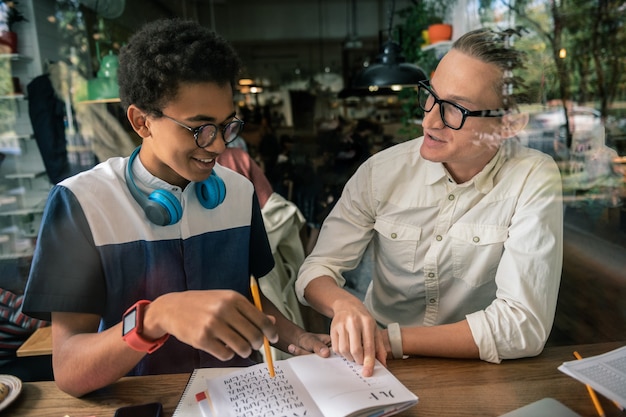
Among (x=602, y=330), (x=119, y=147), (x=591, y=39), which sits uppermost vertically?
(x=591, y=39)

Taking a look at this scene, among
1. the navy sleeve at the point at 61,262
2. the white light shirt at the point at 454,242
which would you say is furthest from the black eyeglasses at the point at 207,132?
the white light shirt at the point at 454,242

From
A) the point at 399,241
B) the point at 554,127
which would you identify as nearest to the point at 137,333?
the point at 399,241

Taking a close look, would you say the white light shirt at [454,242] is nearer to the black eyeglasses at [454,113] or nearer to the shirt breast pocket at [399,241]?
the shirt breast pocket at [399,241]

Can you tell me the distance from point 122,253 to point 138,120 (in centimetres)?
28

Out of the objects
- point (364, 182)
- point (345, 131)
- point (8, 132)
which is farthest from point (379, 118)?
point (8, 132)

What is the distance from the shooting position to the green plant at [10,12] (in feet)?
4.17

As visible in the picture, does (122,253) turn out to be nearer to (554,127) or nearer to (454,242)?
(454,242)

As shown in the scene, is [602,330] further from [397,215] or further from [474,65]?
[474,65]

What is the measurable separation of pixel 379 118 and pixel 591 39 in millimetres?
948

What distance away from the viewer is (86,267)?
947mm

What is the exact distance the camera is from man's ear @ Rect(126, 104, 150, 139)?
96cm

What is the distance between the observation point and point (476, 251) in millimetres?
1212

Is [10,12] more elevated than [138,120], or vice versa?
[10,12]

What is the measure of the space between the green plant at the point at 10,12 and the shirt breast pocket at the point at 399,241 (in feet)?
3.79
